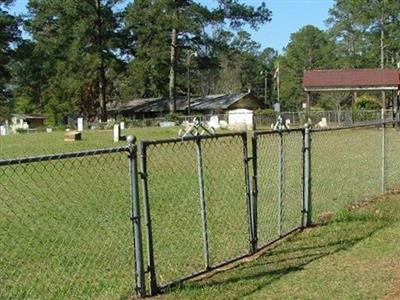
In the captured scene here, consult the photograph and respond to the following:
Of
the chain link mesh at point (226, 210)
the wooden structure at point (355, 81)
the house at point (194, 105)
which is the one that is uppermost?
the wooden structure at point (355, 81)

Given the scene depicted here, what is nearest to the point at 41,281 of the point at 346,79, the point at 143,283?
the point at 143,283

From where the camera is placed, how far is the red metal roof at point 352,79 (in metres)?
43.8

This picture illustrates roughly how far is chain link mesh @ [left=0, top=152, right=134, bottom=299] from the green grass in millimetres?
11

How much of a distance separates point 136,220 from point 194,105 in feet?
221

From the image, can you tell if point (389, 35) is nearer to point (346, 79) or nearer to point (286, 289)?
point (346, 79)

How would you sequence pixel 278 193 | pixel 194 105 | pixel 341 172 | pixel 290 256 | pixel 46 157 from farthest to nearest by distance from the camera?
pixel 194 105 < pixel 341 172 < pixel 278 193 < pixel 290 256 < pixel 46 157

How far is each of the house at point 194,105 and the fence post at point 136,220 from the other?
6480 centimetres

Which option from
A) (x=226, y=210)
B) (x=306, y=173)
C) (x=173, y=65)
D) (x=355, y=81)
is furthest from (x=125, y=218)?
(x=173, y=65)

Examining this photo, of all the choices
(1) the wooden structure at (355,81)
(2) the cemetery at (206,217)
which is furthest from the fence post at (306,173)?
(1) the wooden structure at (355,81)

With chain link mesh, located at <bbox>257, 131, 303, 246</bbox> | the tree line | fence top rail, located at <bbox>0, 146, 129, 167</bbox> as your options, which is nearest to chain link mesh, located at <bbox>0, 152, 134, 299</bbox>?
fence top rail, located at <bbox>0, 146, 129, 167</bbox>

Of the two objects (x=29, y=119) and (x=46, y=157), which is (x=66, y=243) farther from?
(x=29, y=119)

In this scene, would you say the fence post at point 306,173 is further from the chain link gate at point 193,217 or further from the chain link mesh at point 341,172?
the chain link gate at point 193,217

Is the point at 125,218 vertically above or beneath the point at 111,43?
beneath

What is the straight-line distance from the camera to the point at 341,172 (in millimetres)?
14383
